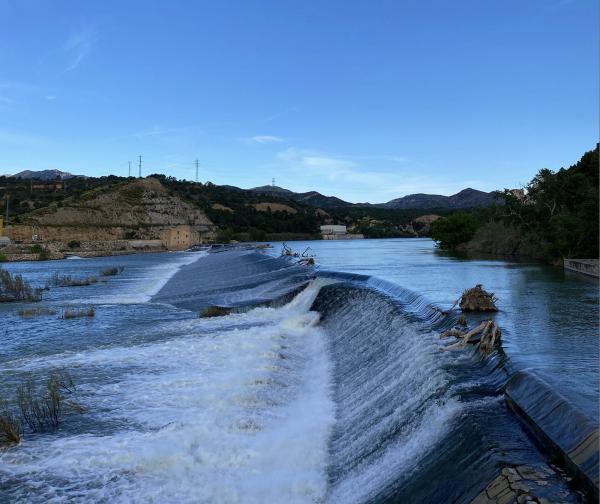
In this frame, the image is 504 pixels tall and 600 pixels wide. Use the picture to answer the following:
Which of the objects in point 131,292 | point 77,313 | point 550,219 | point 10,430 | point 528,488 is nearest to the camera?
point 528,488

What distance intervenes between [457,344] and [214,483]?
4.58 metres

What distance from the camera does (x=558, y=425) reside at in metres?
5.13

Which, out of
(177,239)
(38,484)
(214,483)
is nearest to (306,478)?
(214,483)

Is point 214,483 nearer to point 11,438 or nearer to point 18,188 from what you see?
point 11,438

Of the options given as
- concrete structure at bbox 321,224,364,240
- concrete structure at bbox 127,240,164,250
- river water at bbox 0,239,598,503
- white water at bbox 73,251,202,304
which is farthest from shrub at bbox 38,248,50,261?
concrete structure at bbox 321,224,364,240

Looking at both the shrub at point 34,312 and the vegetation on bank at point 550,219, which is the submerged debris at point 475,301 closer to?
the shrub at point 34,312

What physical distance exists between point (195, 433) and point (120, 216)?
102m

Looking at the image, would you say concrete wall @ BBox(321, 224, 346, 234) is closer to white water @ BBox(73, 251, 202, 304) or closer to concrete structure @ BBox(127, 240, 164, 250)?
concrete structure @ BBox(127, 240, 164, 250)

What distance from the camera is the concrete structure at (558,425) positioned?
4.31 m

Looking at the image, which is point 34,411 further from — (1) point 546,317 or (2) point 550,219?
(2) point 550,219

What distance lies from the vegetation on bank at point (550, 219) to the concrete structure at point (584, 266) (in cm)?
135

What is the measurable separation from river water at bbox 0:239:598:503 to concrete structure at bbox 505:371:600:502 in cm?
17

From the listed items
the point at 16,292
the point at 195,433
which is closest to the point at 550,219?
the point at 16,292

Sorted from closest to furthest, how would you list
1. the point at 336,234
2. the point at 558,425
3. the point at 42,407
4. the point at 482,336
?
the point at 558,425 < the point at 42,407 < the point at 482,336 < the point at 336,234
